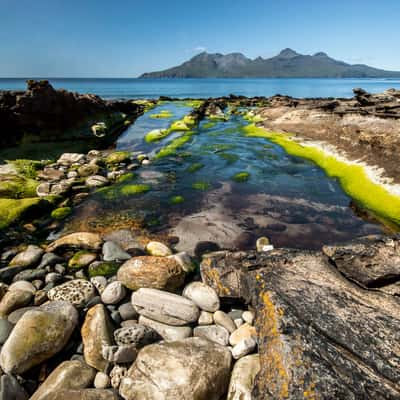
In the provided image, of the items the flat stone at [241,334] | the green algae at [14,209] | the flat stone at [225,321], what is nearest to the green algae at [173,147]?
the green algae at [14,209]

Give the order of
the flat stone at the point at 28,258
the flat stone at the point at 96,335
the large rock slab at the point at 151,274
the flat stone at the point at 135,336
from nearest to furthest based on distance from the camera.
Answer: the flat stone at the point at 96,335 < the flat stone at the point at 135,336 < the large rock slab at the point at 151,274 < the flat stone at the point at 28,258

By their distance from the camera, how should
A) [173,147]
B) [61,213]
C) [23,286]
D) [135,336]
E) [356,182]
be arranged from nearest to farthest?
[135,336] < [23,286] < [61,213] < [356,182] < [173,147]

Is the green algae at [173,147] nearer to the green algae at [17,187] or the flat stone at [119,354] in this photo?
the green algae at [17,187]

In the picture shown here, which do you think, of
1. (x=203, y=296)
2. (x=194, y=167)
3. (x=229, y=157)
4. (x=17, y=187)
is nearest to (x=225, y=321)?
(x=203, y=296)

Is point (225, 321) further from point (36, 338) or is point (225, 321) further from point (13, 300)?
point (13, 300)

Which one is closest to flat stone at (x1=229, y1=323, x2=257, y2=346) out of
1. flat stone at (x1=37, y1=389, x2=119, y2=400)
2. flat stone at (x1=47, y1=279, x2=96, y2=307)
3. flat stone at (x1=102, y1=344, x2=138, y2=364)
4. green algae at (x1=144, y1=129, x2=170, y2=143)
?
flat stone at (x1=102, y1=344, x2=138, y2=364)

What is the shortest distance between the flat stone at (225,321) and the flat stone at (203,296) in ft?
0.57

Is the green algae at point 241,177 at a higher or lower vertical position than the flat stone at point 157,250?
higher

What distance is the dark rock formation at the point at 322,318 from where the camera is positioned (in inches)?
98.4

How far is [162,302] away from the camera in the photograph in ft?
14.0

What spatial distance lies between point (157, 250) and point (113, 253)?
110 centimetres

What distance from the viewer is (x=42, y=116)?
1633cm

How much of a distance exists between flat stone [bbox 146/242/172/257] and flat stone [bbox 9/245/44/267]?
102 inches

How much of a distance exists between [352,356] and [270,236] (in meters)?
4.62
